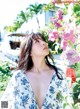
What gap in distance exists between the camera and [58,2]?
1.83 metres

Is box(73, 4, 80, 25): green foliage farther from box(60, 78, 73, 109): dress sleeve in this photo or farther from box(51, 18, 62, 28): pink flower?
box(60, 78, 73, 109): dress sleeve

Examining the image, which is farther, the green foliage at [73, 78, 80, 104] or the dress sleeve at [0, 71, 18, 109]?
the green foliage at [73, 78, 80, 104]

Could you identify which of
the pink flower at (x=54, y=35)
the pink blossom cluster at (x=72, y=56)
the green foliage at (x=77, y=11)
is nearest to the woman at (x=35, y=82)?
the pink blossom cluster at (x=72, y=56)

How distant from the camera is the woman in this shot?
1.55m

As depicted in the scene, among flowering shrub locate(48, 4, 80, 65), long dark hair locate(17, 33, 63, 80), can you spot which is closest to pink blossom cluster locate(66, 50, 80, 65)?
flowering shrub locate(48, 4, 80, 65)

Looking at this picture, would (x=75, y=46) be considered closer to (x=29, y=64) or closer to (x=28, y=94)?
(x=29, y=64)

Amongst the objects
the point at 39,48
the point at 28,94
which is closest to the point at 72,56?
the point at 39,48

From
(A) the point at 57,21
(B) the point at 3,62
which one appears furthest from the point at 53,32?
(B) the point at 3,62

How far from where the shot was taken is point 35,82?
1.60 m

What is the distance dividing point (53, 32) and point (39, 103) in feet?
1.59

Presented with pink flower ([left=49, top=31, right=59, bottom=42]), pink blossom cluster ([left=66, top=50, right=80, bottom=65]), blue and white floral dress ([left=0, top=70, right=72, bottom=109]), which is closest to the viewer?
blue and white floral dress ([left=0, top=70, right=72, bottom=109])

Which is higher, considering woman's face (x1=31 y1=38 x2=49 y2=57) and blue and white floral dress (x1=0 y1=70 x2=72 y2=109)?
woman's face (x1=31 y1=38 x2=49 y2=57)

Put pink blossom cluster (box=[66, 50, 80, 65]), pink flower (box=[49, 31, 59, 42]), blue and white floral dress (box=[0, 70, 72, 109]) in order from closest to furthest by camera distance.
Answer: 1. blue and white floral dress (box=[0, 70, 72, 109])
2. pink blossom cluster (box=[66, 50, 80, 65])
3. pink flower (box=[49, 31, 59, 42])

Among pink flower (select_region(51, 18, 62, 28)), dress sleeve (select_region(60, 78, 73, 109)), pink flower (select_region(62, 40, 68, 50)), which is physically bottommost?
dress sleeve (select_region(60, 78, 73, 109))
